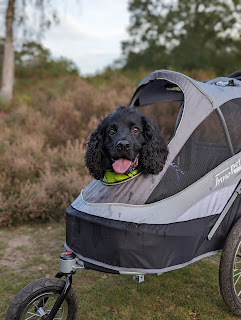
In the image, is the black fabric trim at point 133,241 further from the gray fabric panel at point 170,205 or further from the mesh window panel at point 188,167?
the mesh window panel at point 188,167

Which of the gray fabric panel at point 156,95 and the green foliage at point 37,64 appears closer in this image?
the gray fabric panel at point 156,95

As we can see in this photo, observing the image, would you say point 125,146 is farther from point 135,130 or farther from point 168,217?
point 168,217

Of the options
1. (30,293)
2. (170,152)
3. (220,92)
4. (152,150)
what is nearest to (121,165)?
(152,150)

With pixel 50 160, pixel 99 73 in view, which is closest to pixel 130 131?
pixel 50 160

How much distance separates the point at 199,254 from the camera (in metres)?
2.56

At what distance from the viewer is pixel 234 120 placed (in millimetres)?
2941

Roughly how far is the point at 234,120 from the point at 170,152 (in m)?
0.82

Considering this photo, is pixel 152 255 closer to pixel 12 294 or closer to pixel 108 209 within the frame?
pixel 108 209

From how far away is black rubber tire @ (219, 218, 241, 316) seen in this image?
2.57 metres

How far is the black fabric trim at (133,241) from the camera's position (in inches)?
87.0

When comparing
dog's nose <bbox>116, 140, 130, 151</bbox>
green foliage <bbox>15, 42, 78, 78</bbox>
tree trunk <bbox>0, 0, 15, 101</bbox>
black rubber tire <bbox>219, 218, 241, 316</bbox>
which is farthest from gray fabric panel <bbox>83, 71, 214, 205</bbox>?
green foliage <bbox>15, 42, 78, 78</bbox>

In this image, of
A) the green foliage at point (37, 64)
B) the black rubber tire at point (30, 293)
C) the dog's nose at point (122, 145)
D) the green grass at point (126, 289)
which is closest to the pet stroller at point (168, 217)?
the black rubber tire at point (30, 293)

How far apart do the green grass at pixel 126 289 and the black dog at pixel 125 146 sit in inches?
50.7

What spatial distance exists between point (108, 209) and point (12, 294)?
165 centimetres
